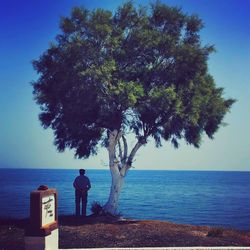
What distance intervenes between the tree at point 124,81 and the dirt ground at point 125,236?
181 inches

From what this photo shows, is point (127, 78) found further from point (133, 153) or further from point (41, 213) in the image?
point (41, 213)

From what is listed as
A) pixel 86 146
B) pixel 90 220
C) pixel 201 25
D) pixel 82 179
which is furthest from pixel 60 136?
pixel 201 25

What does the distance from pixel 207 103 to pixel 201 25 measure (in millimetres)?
4097

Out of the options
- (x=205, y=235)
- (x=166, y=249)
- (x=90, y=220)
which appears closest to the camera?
(x=166, y=249)

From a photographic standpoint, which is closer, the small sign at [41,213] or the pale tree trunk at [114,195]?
the small sign at [41,213]

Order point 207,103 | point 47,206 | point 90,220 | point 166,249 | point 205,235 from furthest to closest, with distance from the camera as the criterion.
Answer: point 207,103 → point 90,220 → point 205,235 → point 166,249 → point 47,206

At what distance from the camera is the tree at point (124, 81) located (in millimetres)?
20688

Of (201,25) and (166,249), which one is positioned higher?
(201,25)

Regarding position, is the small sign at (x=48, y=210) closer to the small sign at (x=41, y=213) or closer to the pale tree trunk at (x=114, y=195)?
the small sign at (x=41, y=213)

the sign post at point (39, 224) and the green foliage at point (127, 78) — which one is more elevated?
the green foliage at point (127, 78)

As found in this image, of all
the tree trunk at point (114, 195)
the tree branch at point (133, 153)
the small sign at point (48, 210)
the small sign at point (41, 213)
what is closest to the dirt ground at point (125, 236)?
the small sign at point (48, 210)

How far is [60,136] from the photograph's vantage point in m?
23.8

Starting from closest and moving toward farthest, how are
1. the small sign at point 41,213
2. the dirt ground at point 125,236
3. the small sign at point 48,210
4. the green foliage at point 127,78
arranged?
1. the small sign at point 41,213
2. the small sign at point 48,210
3. the dirt ground at point 125,236
4. the green foliage at point 127,78

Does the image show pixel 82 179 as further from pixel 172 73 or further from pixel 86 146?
pixel 172 73
